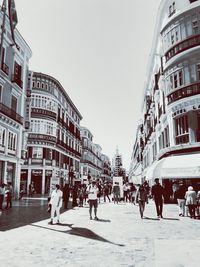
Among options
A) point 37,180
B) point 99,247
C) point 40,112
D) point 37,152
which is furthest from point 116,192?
point 40,112

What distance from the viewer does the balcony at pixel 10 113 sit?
23.7 m

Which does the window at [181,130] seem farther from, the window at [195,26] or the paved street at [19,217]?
the paved street at [19,217]

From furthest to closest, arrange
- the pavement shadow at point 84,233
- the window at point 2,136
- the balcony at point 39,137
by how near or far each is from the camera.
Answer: the balcony at point 39,137 → the window at point 2,136 → the pavement shadow at point 84,233

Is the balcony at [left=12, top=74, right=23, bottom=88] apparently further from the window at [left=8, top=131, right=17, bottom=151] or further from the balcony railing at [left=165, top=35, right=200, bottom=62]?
the balcony railing at [left=165, top=35, right=200, bottom=62]

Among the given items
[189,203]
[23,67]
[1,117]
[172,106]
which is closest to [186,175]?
[189,203]

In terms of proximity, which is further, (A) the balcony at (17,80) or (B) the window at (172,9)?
(A) the balcony at (17,80)

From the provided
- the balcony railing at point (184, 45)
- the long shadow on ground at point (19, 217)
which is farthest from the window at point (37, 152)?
the balcony railing at point (184, 45)

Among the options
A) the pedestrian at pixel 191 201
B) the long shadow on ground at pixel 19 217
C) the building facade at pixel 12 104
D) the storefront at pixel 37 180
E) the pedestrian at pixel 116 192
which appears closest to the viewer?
the long shadow on ground at pixel 19 217

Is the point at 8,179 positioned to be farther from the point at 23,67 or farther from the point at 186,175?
the point at 186,175

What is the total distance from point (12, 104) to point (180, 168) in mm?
17957

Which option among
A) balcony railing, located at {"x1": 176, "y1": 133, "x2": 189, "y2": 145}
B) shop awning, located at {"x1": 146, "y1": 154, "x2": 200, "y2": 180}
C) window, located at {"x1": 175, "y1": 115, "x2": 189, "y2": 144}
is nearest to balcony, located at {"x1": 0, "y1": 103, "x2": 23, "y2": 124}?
shop awning, located at {"x1": 146, "y1": 154, "x2": 200, "y2": 180}

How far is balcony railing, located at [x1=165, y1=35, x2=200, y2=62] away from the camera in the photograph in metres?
19.1

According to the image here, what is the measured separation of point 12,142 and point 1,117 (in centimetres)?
376

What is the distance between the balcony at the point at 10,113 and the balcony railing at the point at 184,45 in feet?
48.5
